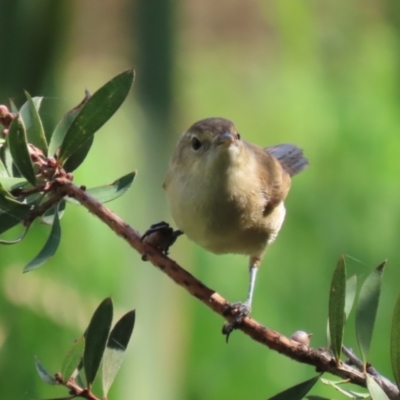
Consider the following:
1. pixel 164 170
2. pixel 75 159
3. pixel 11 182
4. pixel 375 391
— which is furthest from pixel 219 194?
pixel 375 391

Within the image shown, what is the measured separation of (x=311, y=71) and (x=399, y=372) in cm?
267

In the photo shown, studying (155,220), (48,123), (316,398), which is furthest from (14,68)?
(316,398)

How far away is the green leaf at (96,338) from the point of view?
83 cm

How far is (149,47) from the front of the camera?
176 cm

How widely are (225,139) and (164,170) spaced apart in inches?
11.2

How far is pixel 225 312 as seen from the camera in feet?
3.04

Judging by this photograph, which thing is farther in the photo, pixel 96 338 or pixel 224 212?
pixel 224 212

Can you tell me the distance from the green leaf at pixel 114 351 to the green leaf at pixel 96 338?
0.06 ft

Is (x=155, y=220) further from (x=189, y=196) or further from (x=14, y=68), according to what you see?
(x=14, y=68)

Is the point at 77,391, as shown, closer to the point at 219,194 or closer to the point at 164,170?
the point at 219,194

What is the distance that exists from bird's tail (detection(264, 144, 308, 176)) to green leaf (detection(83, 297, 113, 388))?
138cm

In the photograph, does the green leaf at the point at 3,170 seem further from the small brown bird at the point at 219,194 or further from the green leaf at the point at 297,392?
the small brown bird at the point at 219,194

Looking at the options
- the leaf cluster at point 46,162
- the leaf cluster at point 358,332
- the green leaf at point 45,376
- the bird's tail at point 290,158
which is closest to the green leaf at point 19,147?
the leaf cluster at point 46,162

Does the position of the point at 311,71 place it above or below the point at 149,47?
above
